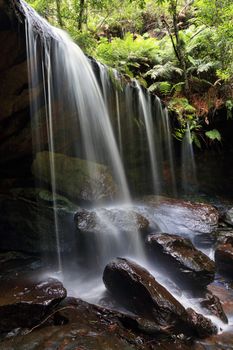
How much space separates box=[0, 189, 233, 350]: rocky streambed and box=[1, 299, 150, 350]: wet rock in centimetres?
1

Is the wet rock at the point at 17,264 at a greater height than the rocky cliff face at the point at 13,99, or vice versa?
the rocky cliff face at the point at 13,99

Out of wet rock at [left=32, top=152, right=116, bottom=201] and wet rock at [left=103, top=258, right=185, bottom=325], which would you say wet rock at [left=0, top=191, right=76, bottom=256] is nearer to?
wet rock at [left=32, top=152, right=116, bottom=201]

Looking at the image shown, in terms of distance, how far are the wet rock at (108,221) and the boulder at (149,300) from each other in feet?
3.60

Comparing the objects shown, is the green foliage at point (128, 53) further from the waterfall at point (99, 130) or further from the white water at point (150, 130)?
the waterfall at point (99, 130)

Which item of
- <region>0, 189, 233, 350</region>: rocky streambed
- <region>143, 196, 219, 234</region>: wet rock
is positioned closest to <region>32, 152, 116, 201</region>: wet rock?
<region>0, 189, 233, 350</region>: rocky streambed

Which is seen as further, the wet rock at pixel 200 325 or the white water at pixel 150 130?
the white water at pixel 150 130

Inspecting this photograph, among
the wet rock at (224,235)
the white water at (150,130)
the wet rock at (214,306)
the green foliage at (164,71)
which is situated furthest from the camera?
the green foliage at (164,71)

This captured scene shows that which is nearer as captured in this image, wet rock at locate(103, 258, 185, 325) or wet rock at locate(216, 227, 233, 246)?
wet rock at locate(103, 258, 185, 325)

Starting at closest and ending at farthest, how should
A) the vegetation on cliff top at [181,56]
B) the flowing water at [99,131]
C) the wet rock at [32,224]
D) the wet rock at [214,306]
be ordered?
the wet rock at [214,306]
the flowing water at [99,131]
the wet rock at [32,224]
the vegetation on cliff top at [181,56]

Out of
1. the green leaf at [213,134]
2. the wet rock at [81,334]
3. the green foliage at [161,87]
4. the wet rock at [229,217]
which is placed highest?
the green foliage at [161,87]

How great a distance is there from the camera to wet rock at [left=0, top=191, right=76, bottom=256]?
237 inches

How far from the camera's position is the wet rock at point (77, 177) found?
6688 mm

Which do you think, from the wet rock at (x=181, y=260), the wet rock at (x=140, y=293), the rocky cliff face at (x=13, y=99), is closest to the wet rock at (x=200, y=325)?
the wet rock at (x=140, y=293)

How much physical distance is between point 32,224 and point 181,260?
303cm
